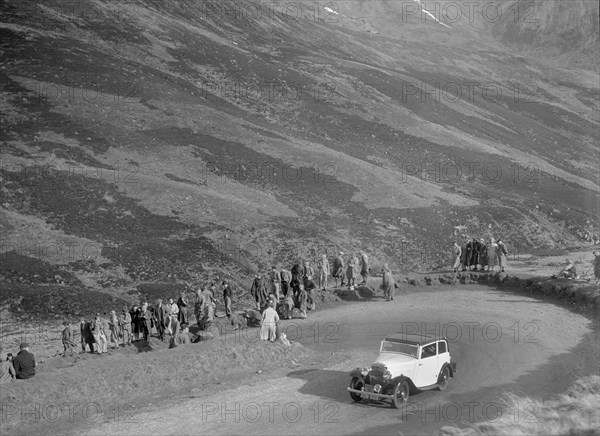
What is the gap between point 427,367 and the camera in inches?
869

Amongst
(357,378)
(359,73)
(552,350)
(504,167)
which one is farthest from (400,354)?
(359,73)

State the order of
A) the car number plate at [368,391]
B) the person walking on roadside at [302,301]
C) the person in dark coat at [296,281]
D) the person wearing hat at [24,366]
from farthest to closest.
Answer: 1. the person in dark coat at [296,281]
2. the person walking on roadside at [302,301]
3. the person wearing hat at [24,366]
4. the car number plate at [368,391]

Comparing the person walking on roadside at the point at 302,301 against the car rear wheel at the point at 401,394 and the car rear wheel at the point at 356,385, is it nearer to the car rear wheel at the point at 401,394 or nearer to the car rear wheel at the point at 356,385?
the car rear wheel at the point at 356,385

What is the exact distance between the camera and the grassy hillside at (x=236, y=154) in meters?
46.2

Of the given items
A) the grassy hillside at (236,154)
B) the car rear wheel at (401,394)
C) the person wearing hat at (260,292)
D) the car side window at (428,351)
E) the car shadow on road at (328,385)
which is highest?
the grassy hillside at (236,154)

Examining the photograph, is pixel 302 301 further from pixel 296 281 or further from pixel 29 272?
pixel 29 272

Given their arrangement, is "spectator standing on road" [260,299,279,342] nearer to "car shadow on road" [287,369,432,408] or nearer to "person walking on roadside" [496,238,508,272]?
"car shadow on road" [287,369,432,408]

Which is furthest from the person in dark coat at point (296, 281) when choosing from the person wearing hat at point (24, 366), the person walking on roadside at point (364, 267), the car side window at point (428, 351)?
the person wearing hat at point (24, 366)

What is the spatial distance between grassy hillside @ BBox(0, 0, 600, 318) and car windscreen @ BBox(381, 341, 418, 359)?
782 inches

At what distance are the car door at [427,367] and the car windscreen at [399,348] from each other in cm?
30

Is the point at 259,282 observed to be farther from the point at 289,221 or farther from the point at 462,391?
the point at 289,221

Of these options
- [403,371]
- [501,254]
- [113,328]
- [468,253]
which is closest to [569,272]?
[501,254]

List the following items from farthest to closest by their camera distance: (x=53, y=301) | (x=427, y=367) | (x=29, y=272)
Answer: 1. (x=29, y=272)
2. (x=53, y=301)
3. (x=427, y=367)

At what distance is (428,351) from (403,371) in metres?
1.45
